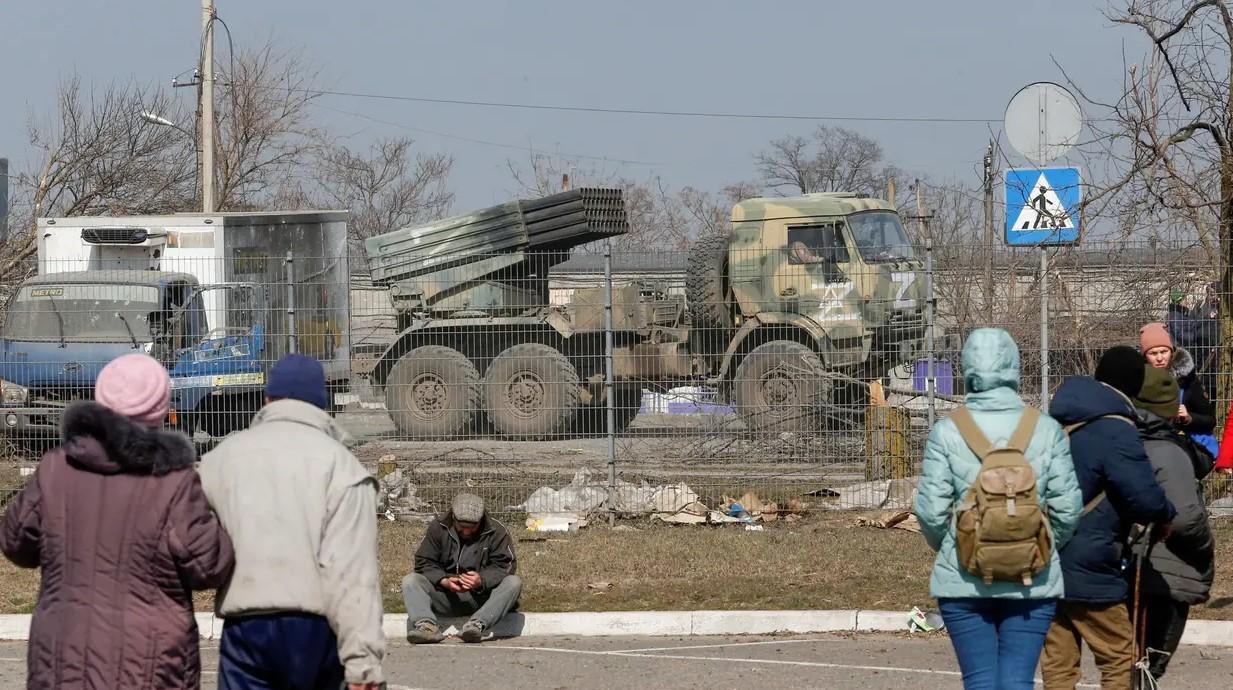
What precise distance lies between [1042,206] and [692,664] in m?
4.87

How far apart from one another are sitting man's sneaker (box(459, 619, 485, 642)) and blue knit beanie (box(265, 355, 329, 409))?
381cm

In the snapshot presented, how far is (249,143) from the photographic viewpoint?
3378cm

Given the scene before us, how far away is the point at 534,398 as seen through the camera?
1234cm

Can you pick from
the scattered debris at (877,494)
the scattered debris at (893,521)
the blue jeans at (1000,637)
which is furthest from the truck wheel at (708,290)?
the blue jeans at (1000,637)

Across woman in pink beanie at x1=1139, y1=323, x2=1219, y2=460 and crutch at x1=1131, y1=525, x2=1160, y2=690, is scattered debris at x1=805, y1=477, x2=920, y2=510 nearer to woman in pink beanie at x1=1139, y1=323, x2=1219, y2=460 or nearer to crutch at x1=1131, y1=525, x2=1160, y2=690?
woman in pink beanie at x1=1139, y1=323, x2=1219, y2=460

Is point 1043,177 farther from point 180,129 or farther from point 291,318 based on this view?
point 180,129

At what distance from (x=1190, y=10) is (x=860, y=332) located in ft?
12.3

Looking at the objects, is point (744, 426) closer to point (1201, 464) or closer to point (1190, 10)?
point (1190, 10)

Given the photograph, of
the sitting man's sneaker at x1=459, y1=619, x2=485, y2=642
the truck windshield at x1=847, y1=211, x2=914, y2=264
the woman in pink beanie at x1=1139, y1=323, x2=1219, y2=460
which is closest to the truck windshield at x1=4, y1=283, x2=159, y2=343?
the sitting man's sneaker at x1=459, y1=619, x2=485, y2=642

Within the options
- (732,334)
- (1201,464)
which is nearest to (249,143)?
(732,334)

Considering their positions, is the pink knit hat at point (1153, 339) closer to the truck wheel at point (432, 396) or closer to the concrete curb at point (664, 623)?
the concrete curb at point (664, 623)

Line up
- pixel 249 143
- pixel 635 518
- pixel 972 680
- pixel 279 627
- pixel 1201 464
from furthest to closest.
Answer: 1. pixel 249 143
2. pixel 635 518
3. pixel 1201 464
4. pixel 972 680
5. pixel 279 627

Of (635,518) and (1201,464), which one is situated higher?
(1201,464)

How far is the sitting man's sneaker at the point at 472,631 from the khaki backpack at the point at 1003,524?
150 inches
